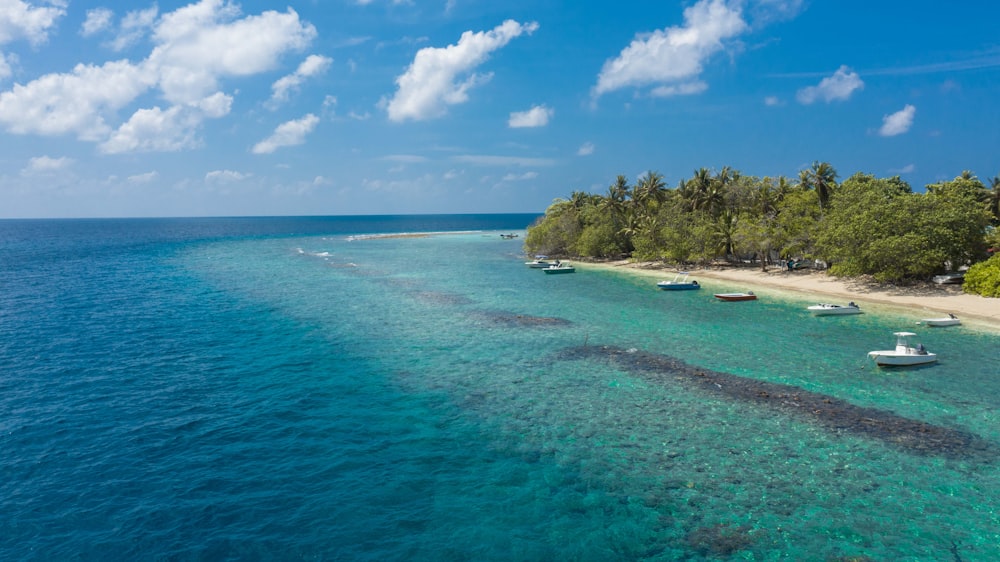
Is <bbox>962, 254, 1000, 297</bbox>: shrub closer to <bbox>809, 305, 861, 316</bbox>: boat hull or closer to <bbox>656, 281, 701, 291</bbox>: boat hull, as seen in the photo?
<bbox>809, 305, 861, 316</bbox>: boat hull

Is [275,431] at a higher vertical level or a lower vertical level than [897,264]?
lower

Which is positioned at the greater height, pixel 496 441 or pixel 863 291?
pixel 863 291

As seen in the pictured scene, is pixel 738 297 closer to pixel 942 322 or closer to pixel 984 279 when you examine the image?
pixel 942 322

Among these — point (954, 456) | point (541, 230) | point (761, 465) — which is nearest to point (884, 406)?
point (954, 456)

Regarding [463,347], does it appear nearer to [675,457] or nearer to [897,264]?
[675,457]

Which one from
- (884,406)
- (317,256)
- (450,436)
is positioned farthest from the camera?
(317,256)

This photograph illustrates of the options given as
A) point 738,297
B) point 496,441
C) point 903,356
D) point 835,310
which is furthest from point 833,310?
point 496,441
